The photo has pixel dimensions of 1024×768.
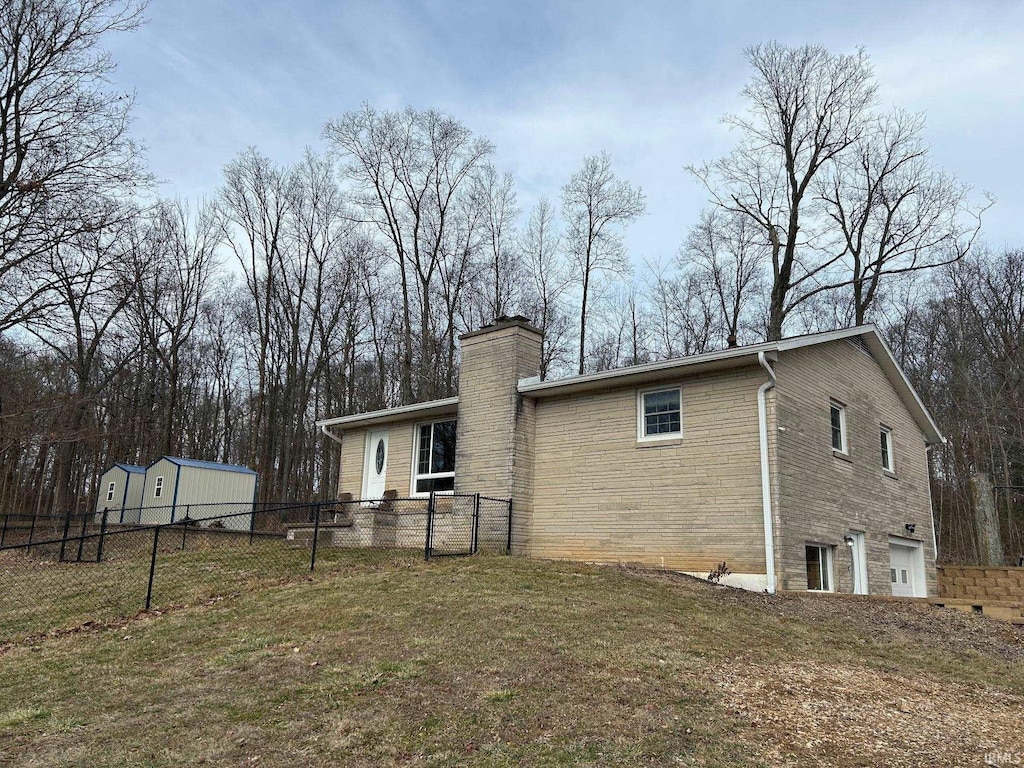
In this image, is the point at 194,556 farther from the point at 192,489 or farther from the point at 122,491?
the point at 122,491

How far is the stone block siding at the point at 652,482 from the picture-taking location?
10.8 m

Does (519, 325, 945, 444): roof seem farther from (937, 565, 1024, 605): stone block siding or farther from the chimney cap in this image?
(937, 565, 1024, 605): stone block siding

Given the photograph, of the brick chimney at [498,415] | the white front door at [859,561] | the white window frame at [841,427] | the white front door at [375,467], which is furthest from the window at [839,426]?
the white front door at [375,467]

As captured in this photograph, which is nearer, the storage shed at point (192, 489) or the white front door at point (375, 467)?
the white front door at point (375, 467)

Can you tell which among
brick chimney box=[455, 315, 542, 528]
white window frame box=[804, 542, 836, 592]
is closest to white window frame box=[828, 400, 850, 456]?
white window frame box=[804, 542, 836, 592]

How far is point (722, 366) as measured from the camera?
11.4 m

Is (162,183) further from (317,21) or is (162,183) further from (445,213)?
(445,213)

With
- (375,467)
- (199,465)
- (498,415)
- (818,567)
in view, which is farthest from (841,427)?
(199,465)

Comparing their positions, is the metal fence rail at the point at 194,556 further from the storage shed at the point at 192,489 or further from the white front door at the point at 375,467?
the storage shed at the point at 192,489

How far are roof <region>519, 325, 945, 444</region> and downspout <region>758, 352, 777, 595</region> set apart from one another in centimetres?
37

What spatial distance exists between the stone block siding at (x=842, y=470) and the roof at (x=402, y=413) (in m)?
6.61

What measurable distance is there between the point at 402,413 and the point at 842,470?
29.5 ft

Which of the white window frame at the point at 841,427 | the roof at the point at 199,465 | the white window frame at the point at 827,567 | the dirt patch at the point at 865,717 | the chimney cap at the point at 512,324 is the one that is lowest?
the dirt patch at the point at 865,717

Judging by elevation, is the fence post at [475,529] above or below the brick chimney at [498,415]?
below
